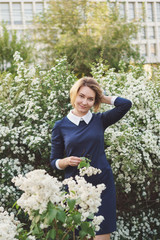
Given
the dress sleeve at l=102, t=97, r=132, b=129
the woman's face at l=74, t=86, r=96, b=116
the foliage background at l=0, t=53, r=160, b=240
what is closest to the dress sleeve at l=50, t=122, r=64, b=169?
the woman's face at l=74, t=86, r=96, b=116

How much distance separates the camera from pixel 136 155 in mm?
3941

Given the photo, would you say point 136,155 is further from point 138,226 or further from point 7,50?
point 7,50

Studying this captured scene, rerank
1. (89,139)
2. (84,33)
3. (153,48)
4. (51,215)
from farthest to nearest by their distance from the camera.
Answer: (153,48) → (84,33) → (89,139) → (51,215)

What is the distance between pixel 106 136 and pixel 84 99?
1198mm

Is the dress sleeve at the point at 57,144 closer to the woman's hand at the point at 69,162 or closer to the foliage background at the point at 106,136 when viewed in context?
the woman's hand at the point at 69,162

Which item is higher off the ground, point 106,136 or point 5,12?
point 5,12

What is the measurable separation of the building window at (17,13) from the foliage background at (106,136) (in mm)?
42932

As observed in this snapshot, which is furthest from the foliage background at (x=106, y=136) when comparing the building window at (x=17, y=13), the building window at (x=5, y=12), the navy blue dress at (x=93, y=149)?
the building window at (x=5, y=12)

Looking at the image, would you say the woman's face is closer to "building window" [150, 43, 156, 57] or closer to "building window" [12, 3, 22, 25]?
"building window" [12, 3, 22, 25]

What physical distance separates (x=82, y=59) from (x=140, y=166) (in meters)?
14.4

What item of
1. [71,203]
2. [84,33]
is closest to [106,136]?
[71,203]

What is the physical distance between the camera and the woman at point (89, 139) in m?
2.79

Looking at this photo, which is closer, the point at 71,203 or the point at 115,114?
the point at 71,203

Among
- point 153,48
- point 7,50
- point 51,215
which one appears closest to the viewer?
point 51,215
